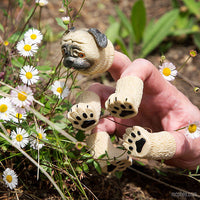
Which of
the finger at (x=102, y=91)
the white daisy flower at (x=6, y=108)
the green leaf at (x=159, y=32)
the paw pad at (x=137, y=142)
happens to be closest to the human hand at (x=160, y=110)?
the finger at (x=102, y=91)

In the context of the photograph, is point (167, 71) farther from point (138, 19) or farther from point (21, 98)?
point (138, 19)

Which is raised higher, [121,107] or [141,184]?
[121,107]

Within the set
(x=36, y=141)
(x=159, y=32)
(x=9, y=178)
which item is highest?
(x=159, y=32)

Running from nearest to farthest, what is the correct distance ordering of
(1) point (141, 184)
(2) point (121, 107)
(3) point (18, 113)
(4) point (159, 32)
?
(2) point (121, 107), (3) point (18, 113), (1) point (141, 184), (4) point (159, 32)

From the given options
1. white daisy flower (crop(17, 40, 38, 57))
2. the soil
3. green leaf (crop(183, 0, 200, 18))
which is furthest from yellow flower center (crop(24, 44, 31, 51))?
green leaf (crop(183, 0, 200, 18))

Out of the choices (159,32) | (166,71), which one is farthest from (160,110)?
(159,32)
